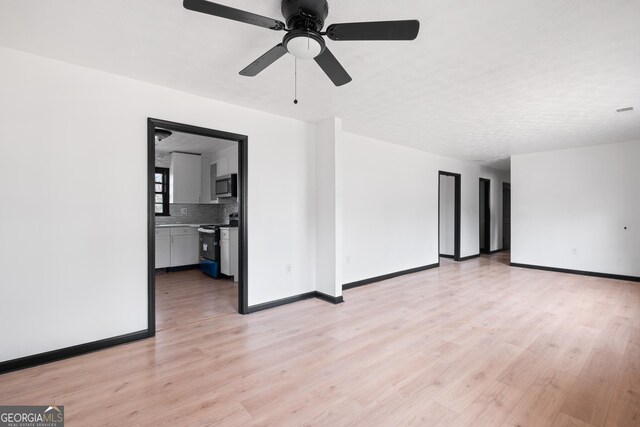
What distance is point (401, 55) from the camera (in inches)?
91.9

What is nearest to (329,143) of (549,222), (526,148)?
(526,148)

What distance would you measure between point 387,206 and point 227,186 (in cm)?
301

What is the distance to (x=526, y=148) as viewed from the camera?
5.73 meters

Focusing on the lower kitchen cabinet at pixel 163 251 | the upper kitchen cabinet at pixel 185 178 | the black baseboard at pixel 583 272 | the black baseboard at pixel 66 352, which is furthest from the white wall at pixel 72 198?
the black baseboard at pixel 583 272

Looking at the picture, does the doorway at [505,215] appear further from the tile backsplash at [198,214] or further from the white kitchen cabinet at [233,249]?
the white kitchen cabinet at [233,249]

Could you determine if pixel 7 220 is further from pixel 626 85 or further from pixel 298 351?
pixel 626 85

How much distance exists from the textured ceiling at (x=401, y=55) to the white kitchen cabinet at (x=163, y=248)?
3.52 metres

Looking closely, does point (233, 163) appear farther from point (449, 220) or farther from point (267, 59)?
point (449, 220)

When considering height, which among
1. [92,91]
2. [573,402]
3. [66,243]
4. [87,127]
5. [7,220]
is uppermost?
[92,91]

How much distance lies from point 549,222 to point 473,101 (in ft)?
14.0

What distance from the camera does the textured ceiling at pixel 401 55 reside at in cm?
183

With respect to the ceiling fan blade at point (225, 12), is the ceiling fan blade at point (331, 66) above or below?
below

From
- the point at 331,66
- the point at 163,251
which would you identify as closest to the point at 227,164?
the point at 163,251

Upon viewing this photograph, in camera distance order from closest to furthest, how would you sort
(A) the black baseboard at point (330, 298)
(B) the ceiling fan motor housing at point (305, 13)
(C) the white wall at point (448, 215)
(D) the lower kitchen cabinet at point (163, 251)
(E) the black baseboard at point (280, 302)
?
(B) the ceiling fan motor housing at point (305, 13)
(E) the black baseboard at point (280, 302)
(A) the black baseboard at point (330, 298)
(D) the lower kitchen cabinet at point (163, 251)
(C) the white wall at point (448, 215)
